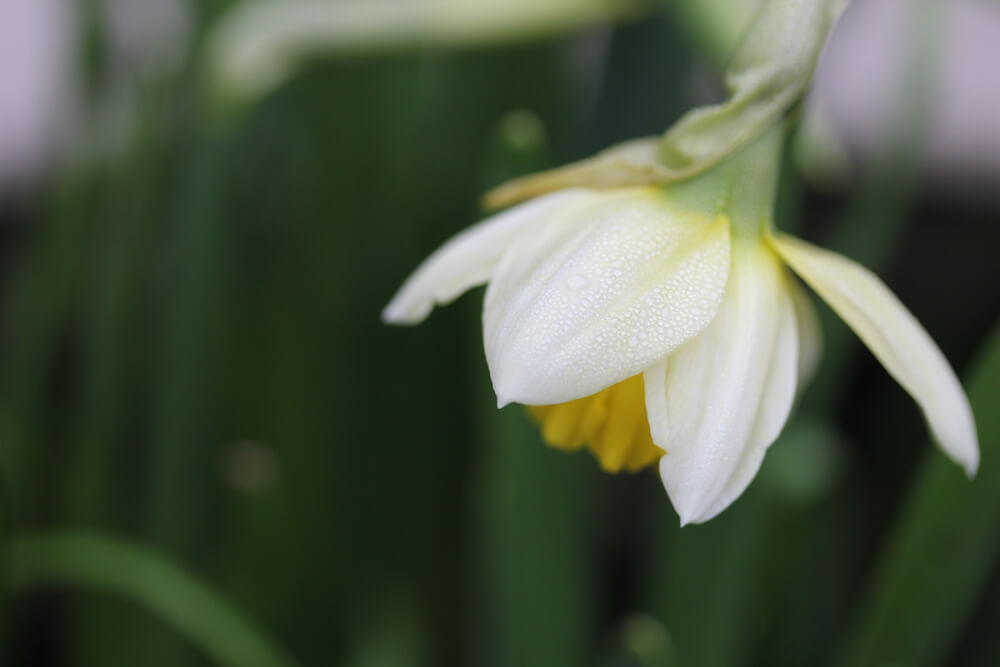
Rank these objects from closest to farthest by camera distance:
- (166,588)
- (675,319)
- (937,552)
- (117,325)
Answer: (675,319)
(937,552)
(166,588)
(117,325)

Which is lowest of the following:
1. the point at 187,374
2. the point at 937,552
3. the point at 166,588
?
the point at 937,552

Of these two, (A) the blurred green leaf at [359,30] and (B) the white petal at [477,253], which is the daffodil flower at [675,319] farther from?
(A) the blurred green leaf at [359,30]

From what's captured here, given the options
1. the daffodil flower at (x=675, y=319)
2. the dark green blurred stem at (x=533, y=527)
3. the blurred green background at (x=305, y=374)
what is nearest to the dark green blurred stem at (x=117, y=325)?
the blurred green background at (x=305, y=374)

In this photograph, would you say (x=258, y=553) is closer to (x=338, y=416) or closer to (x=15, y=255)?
(x=338, y=416)

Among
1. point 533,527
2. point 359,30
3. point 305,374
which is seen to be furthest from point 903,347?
point 305,374

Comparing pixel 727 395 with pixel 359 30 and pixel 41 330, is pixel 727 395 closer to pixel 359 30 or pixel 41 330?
pixel 359 30

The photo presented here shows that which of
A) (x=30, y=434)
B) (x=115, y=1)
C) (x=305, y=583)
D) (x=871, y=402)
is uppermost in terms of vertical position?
(x=115, y=1)

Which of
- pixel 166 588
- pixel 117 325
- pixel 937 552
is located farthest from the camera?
pixel 117 325

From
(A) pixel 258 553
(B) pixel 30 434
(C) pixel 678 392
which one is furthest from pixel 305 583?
(C) pixel 678 392
